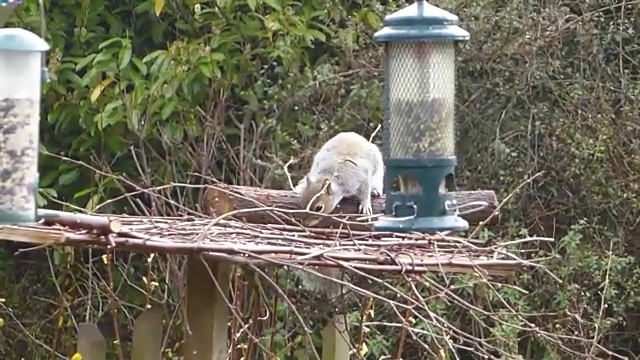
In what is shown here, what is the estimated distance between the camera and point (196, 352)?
9.15 ft

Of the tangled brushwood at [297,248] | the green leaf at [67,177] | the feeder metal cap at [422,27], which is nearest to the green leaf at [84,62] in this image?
the green leaf at [67,177]

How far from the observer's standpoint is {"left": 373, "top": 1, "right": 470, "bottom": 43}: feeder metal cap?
2.49 meters

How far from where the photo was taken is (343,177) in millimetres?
3998

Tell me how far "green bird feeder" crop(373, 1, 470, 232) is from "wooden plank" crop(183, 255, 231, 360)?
44cm

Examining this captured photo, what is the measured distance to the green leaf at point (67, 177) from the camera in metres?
4.72

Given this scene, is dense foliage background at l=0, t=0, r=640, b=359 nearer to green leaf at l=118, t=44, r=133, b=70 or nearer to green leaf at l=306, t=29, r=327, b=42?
green leaf at l=306, t=29, r=327, b=42

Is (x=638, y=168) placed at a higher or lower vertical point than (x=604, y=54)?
lower

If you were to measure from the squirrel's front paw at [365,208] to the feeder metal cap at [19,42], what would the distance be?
5.84ft

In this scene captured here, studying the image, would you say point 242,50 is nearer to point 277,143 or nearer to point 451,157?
point 277,143

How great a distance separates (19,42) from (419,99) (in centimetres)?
90

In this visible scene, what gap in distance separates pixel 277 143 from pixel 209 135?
0.90ft

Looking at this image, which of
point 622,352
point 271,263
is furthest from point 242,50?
point 271,263

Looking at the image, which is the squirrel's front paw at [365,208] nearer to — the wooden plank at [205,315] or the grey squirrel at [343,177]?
the grey squirrel at [343,177]

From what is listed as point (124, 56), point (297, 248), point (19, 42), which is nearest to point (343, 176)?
point (124, 56)
